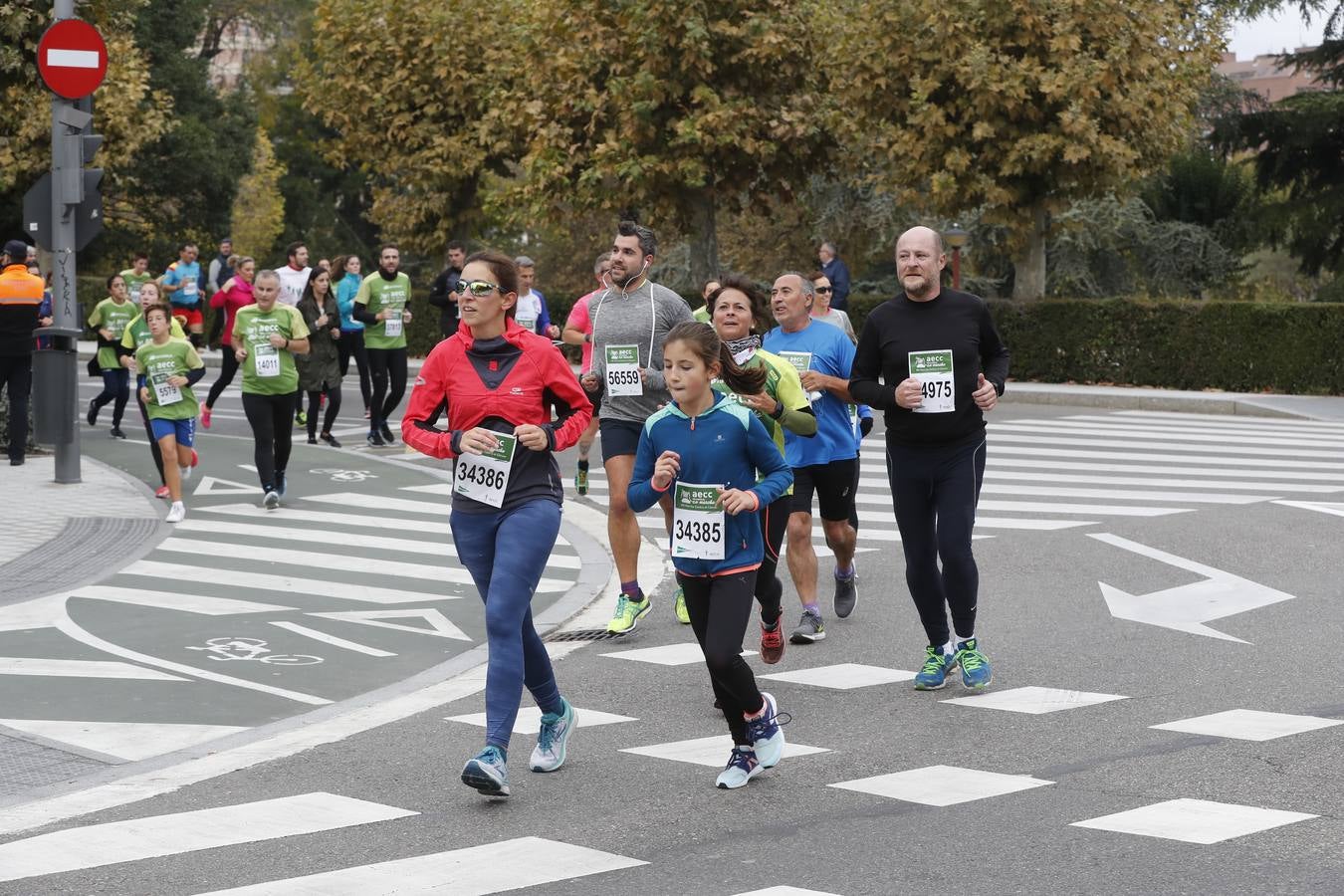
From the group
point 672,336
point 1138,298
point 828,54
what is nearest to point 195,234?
point 828,54

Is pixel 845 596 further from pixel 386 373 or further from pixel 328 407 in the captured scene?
pixel 328 407

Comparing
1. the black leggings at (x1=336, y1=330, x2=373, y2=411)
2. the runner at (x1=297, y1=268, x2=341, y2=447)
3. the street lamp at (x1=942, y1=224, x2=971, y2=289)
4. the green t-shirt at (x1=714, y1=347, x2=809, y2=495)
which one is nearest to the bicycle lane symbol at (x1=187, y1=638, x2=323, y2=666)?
the green t-shirt at (x1=714, y1=347, x2=809, y2=495)

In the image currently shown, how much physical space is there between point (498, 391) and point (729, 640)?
117cm

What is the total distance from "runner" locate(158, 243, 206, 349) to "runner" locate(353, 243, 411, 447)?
10.1 m

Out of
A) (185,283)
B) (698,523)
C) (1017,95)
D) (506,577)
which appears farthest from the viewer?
(185,283)

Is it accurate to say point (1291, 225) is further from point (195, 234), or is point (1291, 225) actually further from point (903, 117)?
point (195, 234)

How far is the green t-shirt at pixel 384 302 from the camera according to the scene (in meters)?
18.9

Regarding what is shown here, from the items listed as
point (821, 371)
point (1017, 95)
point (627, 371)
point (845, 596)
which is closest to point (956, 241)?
point (1017, 95)

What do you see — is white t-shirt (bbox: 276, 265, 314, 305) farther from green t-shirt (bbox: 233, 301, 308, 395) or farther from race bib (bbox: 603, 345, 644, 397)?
race bib (bbox: 603, 345, 644, 397)

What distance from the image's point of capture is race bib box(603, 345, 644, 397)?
995 centimetres

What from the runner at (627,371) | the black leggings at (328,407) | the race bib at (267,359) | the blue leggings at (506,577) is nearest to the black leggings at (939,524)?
the runner at (627,371)

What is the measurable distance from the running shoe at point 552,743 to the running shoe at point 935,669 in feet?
6.49

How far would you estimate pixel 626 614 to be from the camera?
9805 mm

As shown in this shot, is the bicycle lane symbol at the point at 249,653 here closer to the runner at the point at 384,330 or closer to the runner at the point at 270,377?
the runner at the point at 270,377
